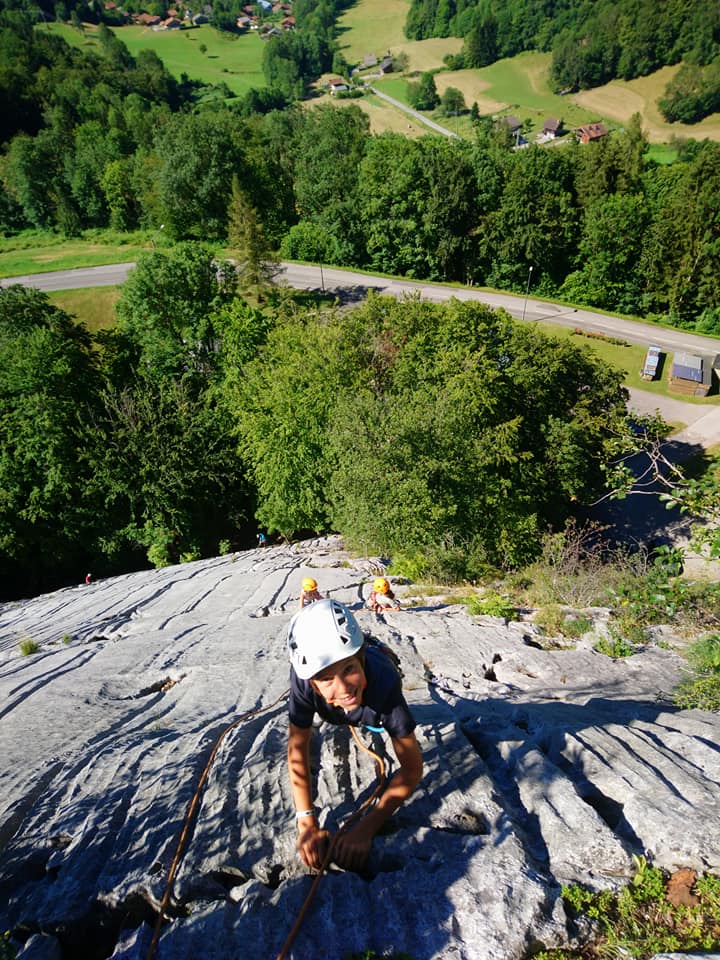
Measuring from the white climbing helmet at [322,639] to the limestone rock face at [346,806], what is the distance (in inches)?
77.4

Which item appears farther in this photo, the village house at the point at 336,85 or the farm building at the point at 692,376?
the village house at the point at 336,85

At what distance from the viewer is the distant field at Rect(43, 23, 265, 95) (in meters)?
135

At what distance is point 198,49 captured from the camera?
151625 millimetres

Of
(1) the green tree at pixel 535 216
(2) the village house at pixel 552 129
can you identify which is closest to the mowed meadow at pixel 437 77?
(2) the village house at pixel 552 129

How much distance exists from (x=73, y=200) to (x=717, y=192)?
69054 mm

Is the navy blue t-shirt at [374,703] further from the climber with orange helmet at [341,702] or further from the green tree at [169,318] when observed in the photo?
the green tree at [169,318]

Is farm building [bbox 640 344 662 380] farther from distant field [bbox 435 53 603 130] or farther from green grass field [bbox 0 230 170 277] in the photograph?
distant field [bbox 435 53 603 130]

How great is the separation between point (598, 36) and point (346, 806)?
173m

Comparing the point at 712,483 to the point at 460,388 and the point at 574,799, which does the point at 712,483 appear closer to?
the point at 574,799

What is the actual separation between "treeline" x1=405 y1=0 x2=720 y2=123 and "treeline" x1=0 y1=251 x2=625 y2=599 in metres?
126

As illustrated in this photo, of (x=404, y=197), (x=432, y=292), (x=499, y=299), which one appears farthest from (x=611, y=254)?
(x=404, y=197)

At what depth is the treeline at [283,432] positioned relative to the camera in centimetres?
2058

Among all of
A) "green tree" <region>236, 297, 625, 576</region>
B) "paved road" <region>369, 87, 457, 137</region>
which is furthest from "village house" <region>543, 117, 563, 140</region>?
"green tree" <region>236, 297, 625, 576</region>

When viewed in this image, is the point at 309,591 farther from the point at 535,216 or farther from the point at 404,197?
the point at 404,197
